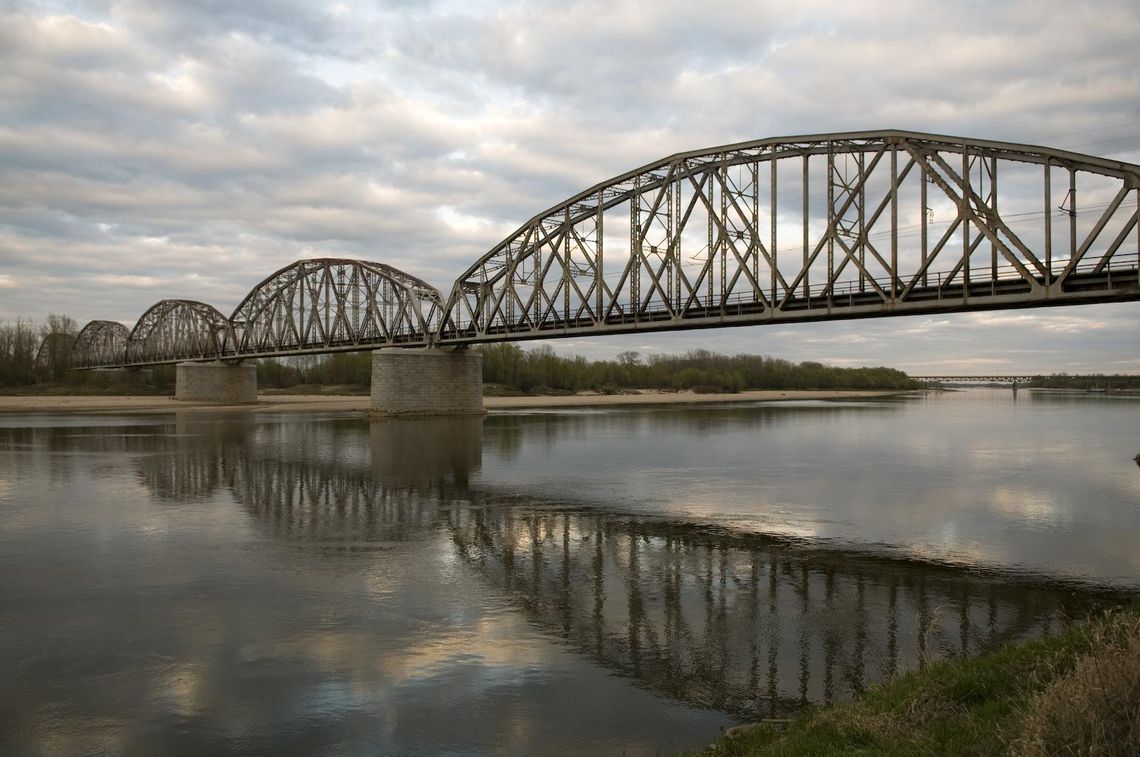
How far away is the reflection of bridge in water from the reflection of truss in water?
1.3 inches

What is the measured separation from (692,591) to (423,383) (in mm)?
63923

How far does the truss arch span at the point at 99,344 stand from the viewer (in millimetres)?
175250

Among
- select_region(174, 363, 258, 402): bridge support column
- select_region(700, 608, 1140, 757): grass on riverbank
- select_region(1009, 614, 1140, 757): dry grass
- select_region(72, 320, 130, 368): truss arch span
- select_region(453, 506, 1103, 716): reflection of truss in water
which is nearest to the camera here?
select_region(1009, 614, 1140, 757): dry grass

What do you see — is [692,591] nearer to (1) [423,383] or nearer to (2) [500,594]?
(2) [500,594]

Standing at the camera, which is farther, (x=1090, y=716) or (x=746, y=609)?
(x=746, y=609)

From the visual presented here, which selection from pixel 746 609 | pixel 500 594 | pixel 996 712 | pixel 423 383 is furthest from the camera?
pixel 423 383

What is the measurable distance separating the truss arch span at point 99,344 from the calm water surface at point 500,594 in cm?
16431

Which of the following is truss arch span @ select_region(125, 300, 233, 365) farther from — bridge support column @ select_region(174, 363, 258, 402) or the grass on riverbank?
the grass on riverbank

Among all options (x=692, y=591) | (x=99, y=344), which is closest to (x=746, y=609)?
(x=692, y=591)

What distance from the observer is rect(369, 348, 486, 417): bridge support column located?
7462cm

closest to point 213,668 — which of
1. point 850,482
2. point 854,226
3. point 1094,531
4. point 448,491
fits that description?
point 448,491

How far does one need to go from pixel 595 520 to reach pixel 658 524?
1.80 m

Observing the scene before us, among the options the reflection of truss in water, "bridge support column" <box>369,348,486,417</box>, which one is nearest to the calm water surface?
the reflection of truss in water

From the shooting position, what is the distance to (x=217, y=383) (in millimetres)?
121625
